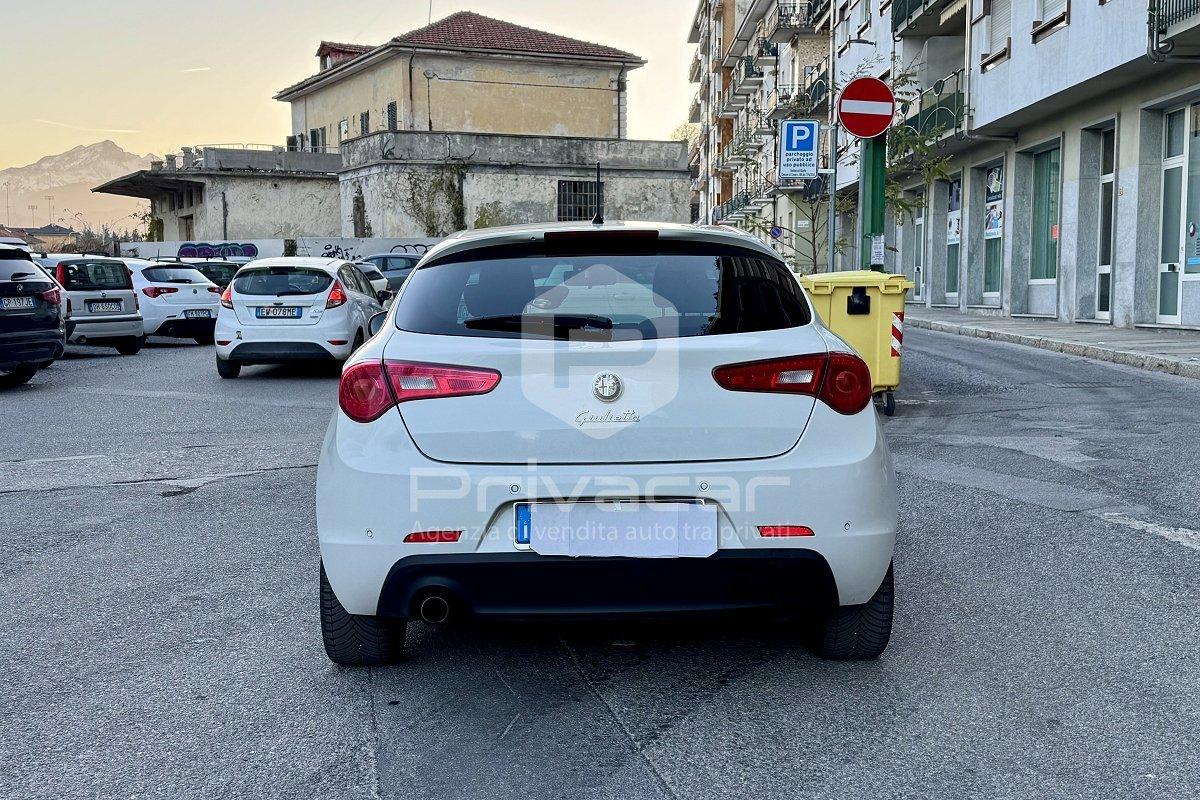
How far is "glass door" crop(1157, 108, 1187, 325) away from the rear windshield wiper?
18529mm

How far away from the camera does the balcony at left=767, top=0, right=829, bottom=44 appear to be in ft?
161

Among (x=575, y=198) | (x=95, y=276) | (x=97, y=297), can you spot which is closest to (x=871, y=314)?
(x=97, y=297)

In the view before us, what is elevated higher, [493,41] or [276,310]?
[493,41]

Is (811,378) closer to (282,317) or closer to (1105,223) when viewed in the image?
(282,317)

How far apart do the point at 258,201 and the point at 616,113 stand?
1649cm

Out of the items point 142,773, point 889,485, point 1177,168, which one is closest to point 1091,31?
point 1177,168

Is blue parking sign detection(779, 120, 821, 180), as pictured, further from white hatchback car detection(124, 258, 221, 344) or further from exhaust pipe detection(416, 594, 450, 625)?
exhaust pipe detection(416, 594, 450, 625)

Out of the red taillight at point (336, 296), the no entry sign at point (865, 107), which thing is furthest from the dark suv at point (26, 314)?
the no entry sign at point (865, 107)

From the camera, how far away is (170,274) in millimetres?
20875

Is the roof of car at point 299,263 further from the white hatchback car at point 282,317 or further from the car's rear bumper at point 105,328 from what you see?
the car's rear bumper at point 105,328

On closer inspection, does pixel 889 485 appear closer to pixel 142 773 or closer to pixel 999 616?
pixel 999 616

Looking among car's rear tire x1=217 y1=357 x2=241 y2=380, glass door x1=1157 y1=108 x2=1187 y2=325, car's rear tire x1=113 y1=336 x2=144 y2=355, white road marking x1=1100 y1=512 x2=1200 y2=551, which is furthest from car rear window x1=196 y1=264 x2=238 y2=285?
white road marking x1=1100 y1=512 x2=1200 y2=551

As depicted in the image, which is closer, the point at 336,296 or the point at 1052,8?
the point at 336,296

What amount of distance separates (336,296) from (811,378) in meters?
11.9
